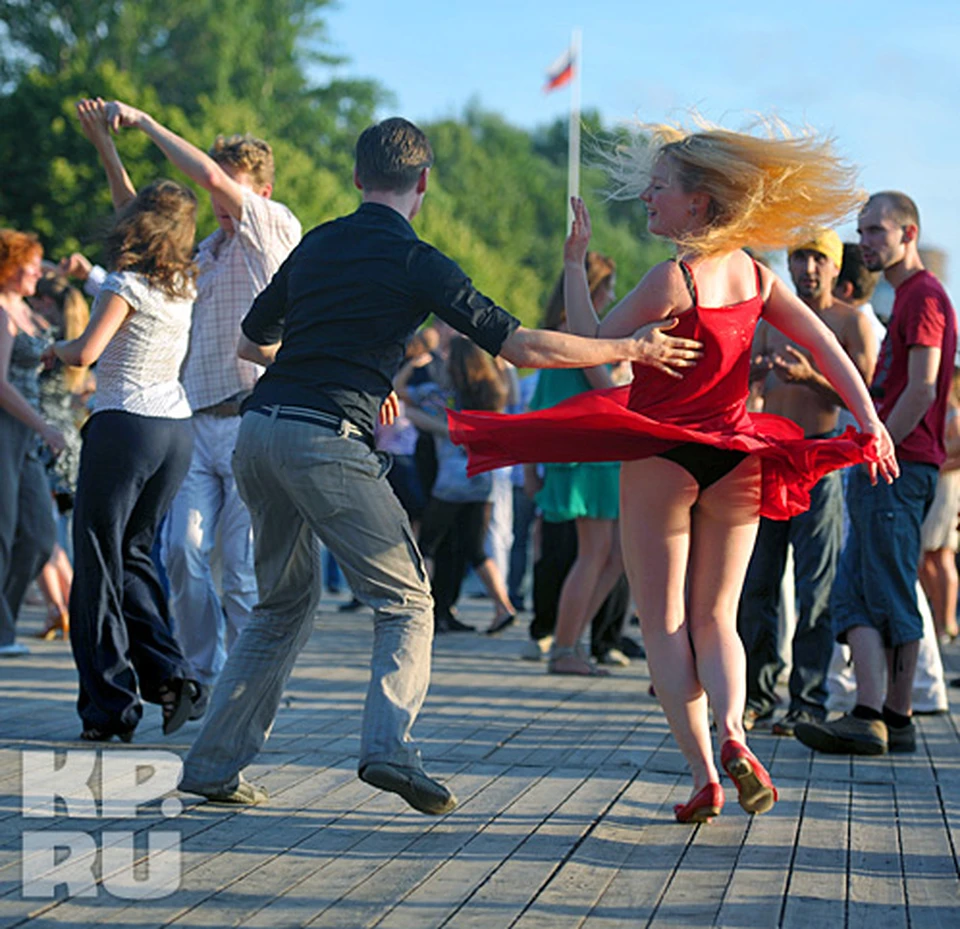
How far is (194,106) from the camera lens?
5725 centimetres

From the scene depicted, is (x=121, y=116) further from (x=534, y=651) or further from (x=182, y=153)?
(x=534, y=651)

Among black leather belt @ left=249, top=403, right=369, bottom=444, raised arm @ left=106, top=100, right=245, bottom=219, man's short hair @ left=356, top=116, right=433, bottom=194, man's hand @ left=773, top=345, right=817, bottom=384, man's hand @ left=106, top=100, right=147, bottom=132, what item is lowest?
black leather belt @ left=249, top=403, right=369, bottom=444

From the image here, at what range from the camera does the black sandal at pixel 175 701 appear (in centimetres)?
627

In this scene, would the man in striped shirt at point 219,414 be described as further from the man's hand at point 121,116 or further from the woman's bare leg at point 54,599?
the woman's bare leg at point 54,599

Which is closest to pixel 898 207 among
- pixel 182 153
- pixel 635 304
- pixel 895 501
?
pixel 895 501

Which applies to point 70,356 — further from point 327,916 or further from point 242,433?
point 327,916

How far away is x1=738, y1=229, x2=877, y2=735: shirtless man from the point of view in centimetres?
718

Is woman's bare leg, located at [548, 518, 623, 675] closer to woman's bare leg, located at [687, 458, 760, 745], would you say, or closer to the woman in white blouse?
the woman in white blouse

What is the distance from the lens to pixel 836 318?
723 cm

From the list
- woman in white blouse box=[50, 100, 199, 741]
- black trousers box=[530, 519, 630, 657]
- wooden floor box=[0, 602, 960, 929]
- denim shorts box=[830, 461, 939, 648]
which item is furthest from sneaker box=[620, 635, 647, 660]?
woman in white blouse box=[50, 100, 199, 741]

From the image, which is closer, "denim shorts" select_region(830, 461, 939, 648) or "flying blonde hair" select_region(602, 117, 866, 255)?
"flying blonde hair" select_region(602, 117, 866, 255)

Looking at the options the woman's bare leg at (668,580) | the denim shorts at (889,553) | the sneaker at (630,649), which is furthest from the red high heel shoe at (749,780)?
the sneaker at (630,649)

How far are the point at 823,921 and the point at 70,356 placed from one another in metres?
3.54

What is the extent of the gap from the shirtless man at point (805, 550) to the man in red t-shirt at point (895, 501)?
33 cm
